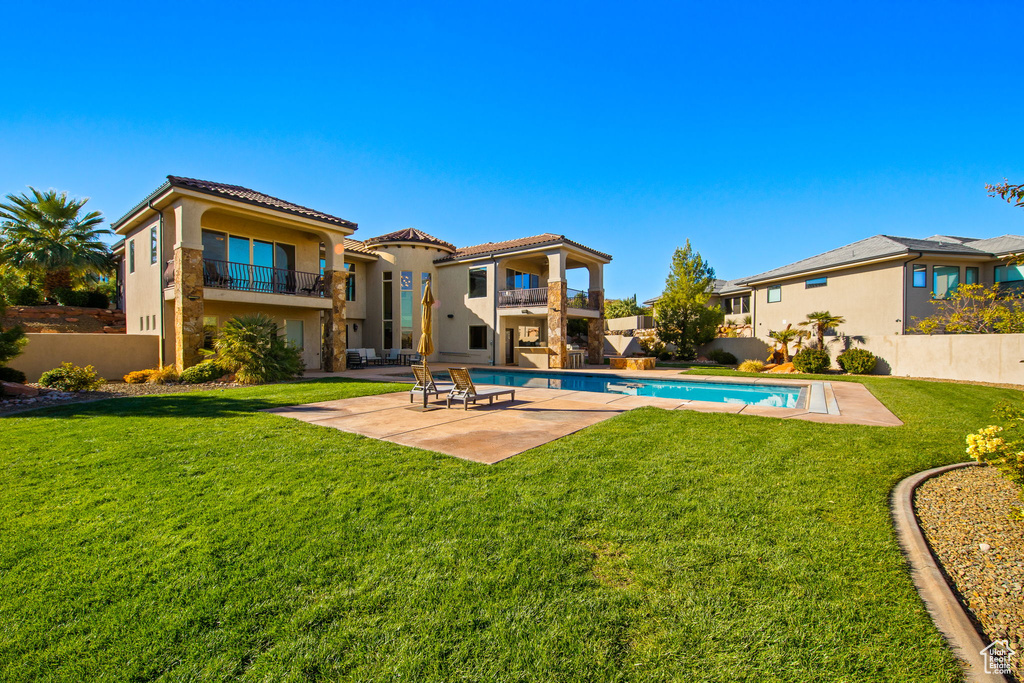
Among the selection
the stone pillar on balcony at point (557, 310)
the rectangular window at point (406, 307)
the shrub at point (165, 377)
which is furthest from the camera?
the rectangular window at point (406, 307)

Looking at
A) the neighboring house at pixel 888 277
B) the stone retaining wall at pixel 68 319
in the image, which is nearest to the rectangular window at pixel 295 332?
the stone retaining wall at pixel 68 319

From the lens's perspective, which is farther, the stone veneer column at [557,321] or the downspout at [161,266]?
the stone veneer column at [557,321]

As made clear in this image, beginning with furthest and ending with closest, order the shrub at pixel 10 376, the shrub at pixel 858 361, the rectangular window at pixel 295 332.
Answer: the rectangular window at pixel 295 332 → the shrub at pixel 858 361 → the shrub at pixel 10 376

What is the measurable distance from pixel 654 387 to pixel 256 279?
1600 centimetres

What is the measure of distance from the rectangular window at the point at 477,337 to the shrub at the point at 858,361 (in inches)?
673

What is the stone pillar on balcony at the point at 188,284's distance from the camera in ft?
46.3

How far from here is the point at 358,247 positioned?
24.8 meters

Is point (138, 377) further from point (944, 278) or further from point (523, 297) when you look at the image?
point (944, 278)

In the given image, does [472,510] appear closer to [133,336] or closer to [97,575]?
[97,575]

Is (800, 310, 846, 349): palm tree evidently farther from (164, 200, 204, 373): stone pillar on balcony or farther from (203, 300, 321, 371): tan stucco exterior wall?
(164, 200, 204, 373): stone pillar on balcony

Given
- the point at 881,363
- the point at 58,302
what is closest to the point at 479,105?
the point at 881,363

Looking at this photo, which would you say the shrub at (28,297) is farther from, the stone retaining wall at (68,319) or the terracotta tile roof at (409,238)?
the terracotta tile roof at (409,238)

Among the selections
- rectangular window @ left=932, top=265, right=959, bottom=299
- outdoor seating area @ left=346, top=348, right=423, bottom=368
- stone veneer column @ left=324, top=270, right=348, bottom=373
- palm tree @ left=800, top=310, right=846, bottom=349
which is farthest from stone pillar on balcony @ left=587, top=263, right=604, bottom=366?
rectangular window @ left=932, top=265, right=959, bottom=299

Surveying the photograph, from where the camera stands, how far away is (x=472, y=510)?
3.94 metres
